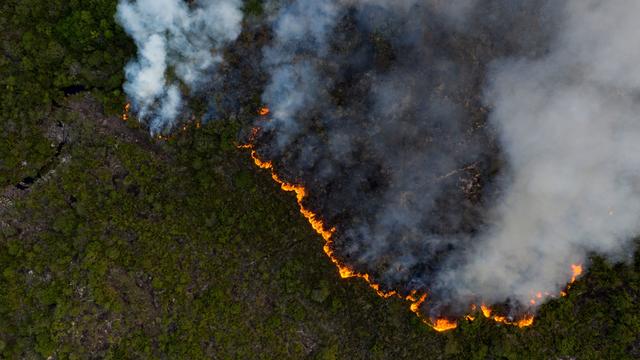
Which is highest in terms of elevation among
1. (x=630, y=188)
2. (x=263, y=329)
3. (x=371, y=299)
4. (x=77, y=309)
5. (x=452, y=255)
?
(x=630, y=188)

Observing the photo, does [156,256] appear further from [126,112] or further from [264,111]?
[264,111]

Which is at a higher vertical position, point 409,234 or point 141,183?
point 409,234

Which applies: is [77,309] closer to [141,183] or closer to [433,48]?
[141,183]

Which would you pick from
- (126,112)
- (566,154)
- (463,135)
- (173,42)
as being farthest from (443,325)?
(173,42)

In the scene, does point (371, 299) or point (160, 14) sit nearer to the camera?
point (160, 14)

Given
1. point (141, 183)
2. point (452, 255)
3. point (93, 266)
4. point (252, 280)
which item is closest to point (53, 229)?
point (93, 266)

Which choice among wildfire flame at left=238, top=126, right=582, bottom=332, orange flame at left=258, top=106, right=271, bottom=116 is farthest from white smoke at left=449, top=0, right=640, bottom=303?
orange flame at left=258, top=106, right=271, bottom=116
